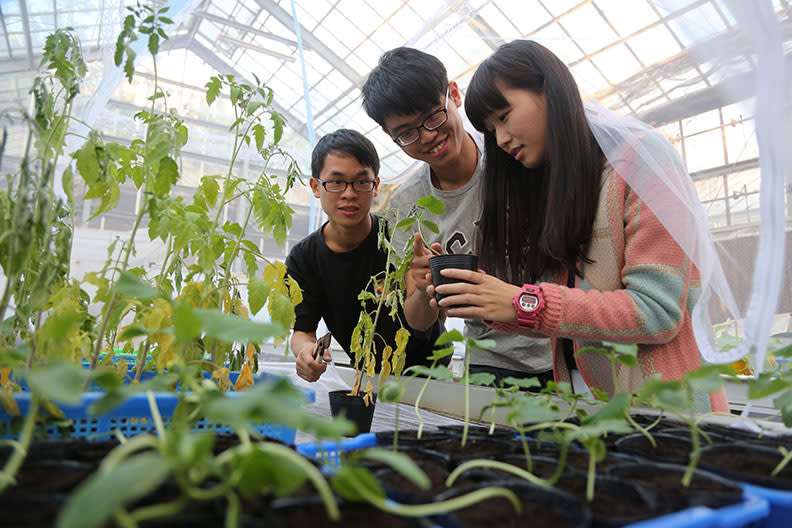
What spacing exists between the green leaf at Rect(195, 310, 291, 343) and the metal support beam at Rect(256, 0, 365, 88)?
2557mm

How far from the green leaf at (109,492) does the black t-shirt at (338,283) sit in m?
1.33

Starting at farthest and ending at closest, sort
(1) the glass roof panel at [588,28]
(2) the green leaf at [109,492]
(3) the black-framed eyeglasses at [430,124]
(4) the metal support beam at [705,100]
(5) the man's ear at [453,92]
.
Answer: (1) the glass roof panel at [588,28], (5) the man's ear at [453,92], (3) the black-framed eyeglasses at [430,124], (4) the metal support beam at [705,100], (2) the green leaf at [109,492]

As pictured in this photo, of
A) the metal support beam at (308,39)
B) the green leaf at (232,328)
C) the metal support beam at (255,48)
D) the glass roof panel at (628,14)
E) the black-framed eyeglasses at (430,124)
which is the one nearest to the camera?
the green leaf at (232,328)

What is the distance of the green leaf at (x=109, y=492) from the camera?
203 millimetres

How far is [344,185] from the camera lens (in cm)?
142

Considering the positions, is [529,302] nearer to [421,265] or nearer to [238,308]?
[421,265]

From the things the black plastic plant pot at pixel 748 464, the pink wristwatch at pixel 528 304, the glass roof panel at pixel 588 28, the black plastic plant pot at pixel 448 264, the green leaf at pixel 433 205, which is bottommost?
the black plastic plant pot at pixel 748 464

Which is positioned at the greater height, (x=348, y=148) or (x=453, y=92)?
(x=453, y=92)

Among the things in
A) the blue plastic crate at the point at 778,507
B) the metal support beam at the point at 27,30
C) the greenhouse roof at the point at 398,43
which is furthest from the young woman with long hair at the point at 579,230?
the metal support beam at the point at 27,30

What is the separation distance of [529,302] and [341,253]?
0.85 meters

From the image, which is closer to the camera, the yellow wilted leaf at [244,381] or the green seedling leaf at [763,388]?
the green seedling leaf at [763,388]

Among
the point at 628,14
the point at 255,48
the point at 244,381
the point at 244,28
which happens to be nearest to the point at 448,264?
the point at 244,381

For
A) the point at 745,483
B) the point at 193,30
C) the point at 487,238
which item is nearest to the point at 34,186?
the point at 745,483

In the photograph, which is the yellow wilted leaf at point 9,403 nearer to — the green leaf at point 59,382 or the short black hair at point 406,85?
the green leaf at point 59,382
